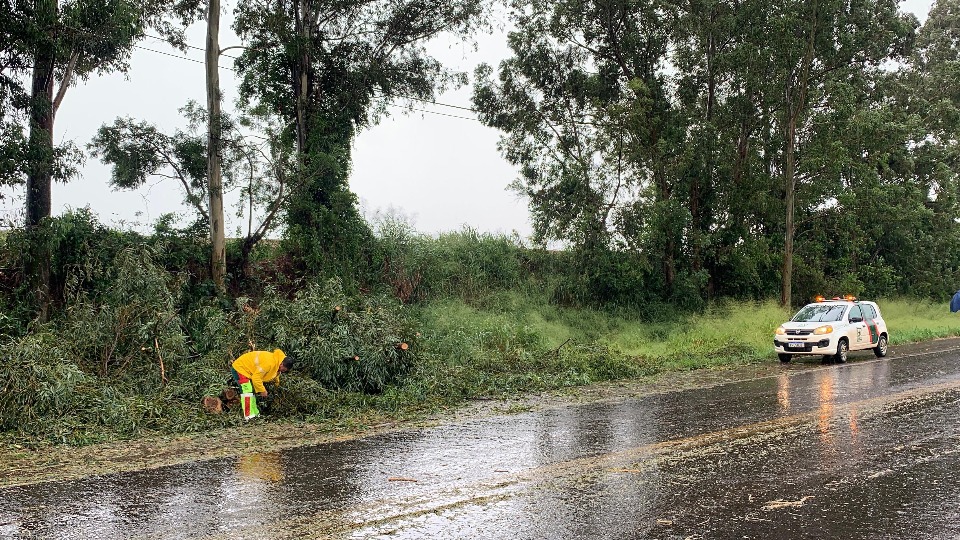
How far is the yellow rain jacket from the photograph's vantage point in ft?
39.3

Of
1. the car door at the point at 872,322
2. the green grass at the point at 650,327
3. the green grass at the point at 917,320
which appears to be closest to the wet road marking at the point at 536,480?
the green grass at the point at 650,327

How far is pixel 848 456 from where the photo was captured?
28.8 feet

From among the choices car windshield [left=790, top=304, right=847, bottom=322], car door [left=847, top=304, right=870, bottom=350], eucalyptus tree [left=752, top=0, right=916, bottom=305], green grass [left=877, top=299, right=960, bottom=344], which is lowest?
green grass [left=877, top=299, right=960, bottom=344]

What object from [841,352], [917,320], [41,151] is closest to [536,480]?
[841,352]

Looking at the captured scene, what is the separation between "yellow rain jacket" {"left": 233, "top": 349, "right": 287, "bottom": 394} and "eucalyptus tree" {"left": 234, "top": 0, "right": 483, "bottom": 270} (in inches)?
473

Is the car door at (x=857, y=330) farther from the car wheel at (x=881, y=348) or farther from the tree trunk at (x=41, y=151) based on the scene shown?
the tree trunk at (x=41, y=151)

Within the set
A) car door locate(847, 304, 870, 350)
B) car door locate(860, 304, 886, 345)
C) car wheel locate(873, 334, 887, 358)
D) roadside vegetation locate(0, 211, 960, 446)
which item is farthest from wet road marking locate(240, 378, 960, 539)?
car wheel locate(873, 334, 887, 358)

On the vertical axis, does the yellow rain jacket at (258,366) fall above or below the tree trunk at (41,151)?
below

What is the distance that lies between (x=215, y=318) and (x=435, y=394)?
476 centimetres

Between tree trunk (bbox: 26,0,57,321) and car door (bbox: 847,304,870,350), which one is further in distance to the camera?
car door (bbox: 847,304,870,350)

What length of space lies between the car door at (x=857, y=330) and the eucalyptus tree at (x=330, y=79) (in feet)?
48.2

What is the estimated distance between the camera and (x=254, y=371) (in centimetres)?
1205

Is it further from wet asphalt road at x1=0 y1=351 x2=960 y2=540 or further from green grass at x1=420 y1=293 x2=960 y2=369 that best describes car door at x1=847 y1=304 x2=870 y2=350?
wet asphalt road at x1=0 y1=351 x2=960 y2=540

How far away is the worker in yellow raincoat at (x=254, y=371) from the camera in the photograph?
1199cm
